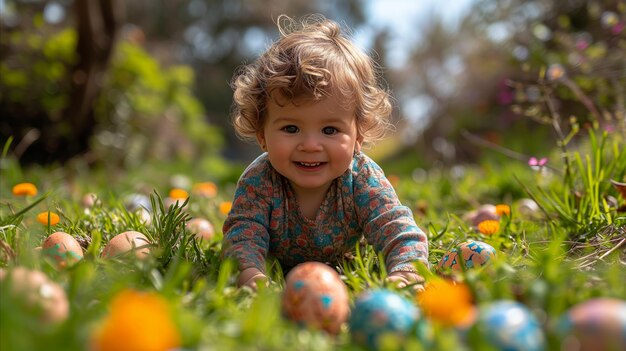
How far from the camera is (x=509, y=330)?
118 centimetres

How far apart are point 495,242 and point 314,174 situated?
79 centimetres

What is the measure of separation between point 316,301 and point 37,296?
620mm

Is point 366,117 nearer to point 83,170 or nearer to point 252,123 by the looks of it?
point 252,123

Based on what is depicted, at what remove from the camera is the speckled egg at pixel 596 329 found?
1129mm

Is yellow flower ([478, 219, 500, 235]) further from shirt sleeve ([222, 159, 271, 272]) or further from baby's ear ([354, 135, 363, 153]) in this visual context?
shirt sleeve ([222, 159, 271, 272])

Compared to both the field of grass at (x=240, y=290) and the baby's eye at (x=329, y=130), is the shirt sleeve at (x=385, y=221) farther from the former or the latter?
the baby's eye at (x=329, y=130)

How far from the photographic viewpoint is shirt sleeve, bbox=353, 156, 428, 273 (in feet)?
7.05

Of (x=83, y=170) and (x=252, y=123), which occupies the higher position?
(x=83, y=170)

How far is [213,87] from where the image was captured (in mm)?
19438

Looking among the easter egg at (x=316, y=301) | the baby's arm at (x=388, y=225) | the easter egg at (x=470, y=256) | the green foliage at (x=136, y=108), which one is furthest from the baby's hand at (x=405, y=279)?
the green foliage at (x=136, y=108)

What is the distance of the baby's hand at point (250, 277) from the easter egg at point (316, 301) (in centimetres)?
35

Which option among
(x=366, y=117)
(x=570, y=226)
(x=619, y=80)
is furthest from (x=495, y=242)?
(x=619, y=80)

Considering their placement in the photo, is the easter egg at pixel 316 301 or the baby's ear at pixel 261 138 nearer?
the easter egg at pixel 316 301

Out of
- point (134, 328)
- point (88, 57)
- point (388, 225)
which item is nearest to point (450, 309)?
point (134, 328)
